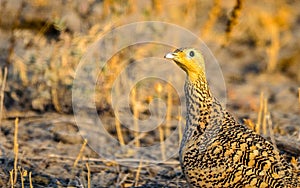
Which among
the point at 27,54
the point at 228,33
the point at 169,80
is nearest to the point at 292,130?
the point at 228,33

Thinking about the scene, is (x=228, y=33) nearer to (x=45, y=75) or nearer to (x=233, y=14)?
(x=233, y=14)

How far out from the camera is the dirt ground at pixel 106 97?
518 centimetres

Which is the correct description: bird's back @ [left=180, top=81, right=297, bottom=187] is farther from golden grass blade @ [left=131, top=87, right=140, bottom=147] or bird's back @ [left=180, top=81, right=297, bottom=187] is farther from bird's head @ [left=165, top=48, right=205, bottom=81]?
golden grass blade @ [left=131, top=87, right=140, bottom=147]

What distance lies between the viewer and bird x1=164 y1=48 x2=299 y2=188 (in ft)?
12.8

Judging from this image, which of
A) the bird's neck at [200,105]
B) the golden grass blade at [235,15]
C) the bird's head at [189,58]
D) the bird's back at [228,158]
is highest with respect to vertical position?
the golden grass blade at [235,15]

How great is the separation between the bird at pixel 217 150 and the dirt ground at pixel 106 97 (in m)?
0.30

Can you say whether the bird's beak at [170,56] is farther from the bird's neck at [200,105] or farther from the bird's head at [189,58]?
the bird's neck at [200,105]

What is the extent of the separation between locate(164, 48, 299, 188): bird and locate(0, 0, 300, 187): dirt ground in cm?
30

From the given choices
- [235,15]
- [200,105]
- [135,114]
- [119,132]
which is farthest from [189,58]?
[135,114]

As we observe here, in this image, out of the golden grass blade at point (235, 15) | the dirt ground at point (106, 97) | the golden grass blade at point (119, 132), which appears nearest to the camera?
the dirt ground at point (106, 97)

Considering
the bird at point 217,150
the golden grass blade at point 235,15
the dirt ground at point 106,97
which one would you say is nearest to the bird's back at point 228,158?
the bird at point 217,150

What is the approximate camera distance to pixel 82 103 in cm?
632

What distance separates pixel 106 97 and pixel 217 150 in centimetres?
260

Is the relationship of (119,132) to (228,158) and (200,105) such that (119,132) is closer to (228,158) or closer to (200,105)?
(200,105)
